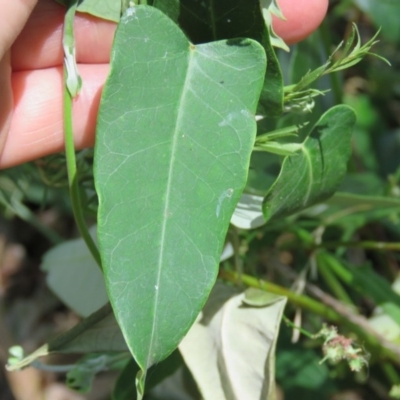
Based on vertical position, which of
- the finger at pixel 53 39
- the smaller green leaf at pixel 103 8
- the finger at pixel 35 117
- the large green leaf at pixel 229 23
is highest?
the large green leaf at pixel 229 23

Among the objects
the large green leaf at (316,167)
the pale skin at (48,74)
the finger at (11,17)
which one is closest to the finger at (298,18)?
the pale skin at (48,74)

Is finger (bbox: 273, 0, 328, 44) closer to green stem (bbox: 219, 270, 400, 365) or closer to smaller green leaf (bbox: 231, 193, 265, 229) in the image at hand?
smaller green leaf (bbox: 231, 193, 265, 229)

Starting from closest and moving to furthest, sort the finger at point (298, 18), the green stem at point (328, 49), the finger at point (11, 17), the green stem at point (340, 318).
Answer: the finger at point (11, 17) < the finger at point (298, 18) < the green stem at point (340, 318) < the green stem at point (328, 49)

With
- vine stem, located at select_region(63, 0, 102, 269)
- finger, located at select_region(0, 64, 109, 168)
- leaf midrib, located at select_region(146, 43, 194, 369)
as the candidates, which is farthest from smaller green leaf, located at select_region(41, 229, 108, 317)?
leaf midrib, located at select_region(146, 43, 194, 369)

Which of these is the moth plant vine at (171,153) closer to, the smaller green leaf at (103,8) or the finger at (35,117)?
the smaller green leaf at (103,8)

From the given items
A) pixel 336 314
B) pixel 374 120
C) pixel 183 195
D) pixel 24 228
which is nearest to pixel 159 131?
pixel 183 195

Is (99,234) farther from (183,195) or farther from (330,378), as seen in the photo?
(330,378)
